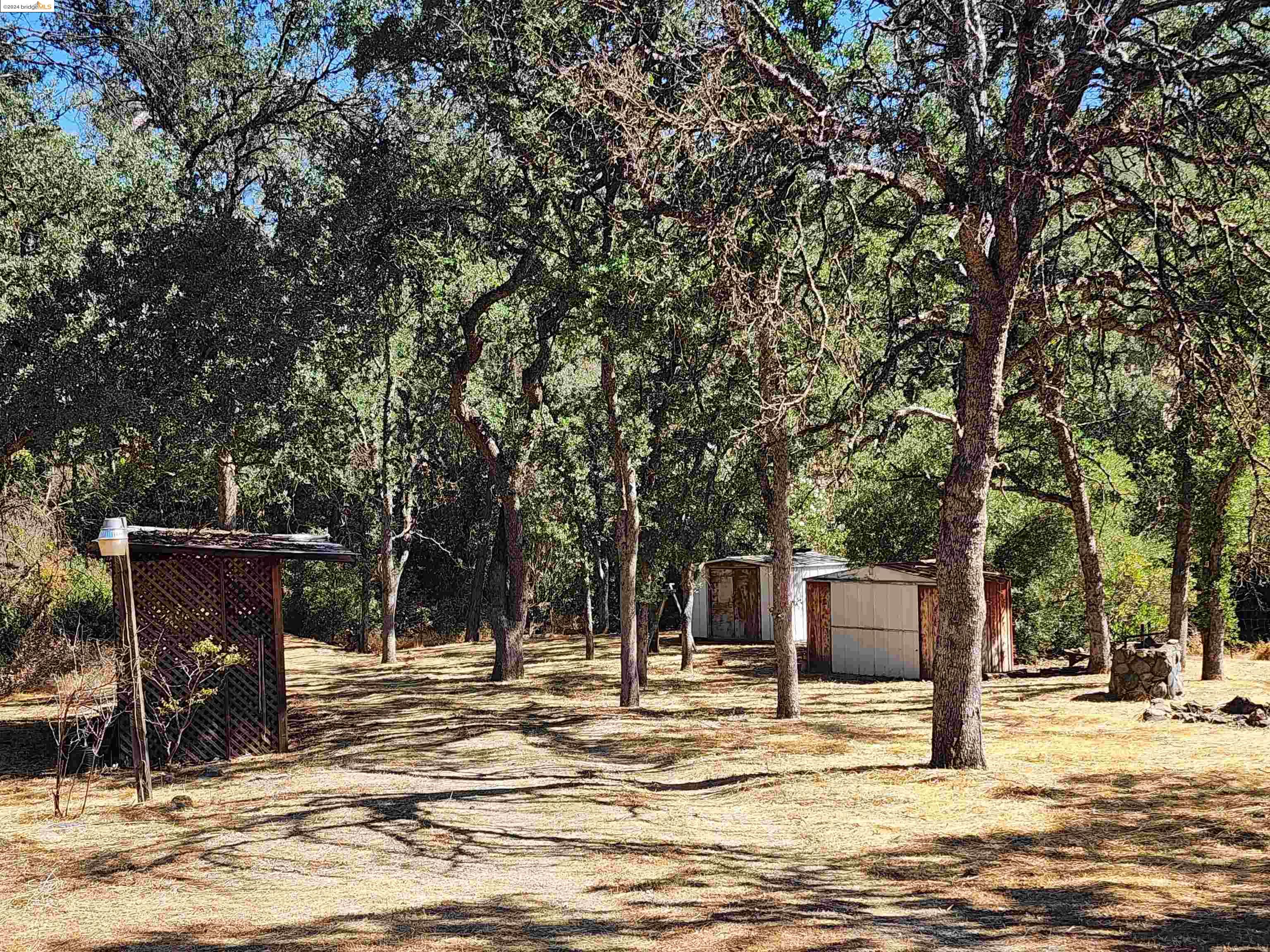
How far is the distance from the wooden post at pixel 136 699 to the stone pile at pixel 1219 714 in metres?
12.0

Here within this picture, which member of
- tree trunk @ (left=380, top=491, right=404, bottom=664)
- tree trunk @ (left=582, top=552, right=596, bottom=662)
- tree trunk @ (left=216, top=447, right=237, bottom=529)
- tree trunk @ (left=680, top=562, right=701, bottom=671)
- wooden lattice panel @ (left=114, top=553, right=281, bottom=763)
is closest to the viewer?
wooden lattice panel @ (left=114, top=553, right=281, bottom=763)

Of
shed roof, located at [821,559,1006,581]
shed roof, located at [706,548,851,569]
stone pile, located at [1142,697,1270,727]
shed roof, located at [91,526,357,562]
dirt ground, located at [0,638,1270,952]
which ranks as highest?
shed roof, located at [91,526,357,562]

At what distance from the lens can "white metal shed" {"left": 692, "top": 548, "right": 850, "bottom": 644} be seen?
2983cm

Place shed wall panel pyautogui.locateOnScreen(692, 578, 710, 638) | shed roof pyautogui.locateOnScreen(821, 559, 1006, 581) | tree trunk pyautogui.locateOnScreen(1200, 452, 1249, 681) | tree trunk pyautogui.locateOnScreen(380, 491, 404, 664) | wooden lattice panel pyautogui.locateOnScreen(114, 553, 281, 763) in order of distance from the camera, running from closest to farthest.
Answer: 1. wooden lattice panel pyautogui.locateOnScreen(114, 553, 281, 763)
2. tree trunk pyautogui.locateOnScreen(1200, 452, 1249, 681)
3. shed roof pyautogui.locateOnScreen(821, 559, 1006, 581)
4. tree trunk pyautogui.locateOnScreen(380, 491, 404, 664)
5. shed wall panel pyautogui.locateOnScreen(692, 578, 710, 638)

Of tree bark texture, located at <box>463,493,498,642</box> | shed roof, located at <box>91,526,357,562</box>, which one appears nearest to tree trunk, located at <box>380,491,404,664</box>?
tree bark texture, located at <box>463,493,498,642</box>

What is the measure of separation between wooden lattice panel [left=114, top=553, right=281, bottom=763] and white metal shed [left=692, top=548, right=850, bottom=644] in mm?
16971

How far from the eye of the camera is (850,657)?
22812 millimetres

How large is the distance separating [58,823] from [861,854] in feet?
23.9

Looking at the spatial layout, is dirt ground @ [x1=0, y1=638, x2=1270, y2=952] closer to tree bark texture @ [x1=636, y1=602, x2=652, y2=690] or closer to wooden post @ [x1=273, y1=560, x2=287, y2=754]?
wooden post @ [x1=273, y1=560, x2=287, y2=754]

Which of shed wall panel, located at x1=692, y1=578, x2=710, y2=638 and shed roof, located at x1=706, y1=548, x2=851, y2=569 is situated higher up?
shed roof, located at x1=706, y1=548, x2=851, y2=569

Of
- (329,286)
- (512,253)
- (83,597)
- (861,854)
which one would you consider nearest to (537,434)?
(512,253)

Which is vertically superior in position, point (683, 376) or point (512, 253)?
point (512, 253)

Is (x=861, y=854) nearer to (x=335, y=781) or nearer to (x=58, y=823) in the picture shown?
(x=335, y=781)

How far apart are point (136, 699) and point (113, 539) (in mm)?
1666
